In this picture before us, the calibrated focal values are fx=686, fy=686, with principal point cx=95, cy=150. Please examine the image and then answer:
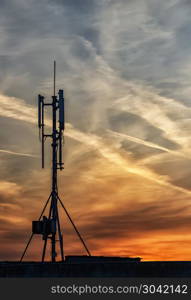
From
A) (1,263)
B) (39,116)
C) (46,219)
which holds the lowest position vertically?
(1,263)

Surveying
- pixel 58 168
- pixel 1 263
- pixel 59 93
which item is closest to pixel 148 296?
pixel 1 263

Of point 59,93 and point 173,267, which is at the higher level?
point 59,93

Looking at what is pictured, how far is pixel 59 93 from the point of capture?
7212cm

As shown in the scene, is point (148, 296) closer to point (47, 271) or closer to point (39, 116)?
point (47, 271)

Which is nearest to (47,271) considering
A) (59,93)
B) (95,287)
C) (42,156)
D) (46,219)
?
(95,287)

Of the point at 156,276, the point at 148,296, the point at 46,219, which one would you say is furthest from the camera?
the point at 46,219

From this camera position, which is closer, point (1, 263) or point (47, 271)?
point (47, 271)

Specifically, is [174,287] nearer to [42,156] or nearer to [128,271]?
[128,271]

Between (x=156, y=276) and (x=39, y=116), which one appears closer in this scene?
(x=156, y=276)

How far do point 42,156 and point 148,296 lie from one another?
26527 mm

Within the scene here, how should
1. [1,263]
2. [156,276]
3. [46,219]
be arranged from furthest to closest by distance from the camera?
1. [46,219]
2. [1,263]
3. [156,276]

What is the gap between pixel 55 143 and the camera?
Answer: 7112cm

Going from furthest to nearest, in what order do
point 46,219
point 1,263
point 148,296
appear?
point 46,219 → point 1,263 → point 148,296

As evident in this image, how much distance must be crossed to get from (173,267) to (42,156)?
23176 mm
